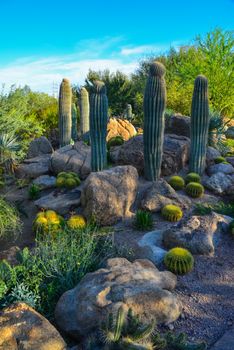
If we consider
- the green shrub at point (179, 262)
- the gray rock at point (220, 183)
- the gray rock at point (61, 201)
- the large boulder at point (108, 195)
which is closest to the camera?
the green shrub at point (179, 262)

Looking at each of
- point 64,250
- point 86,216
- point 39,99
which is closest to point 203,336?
point 64,250

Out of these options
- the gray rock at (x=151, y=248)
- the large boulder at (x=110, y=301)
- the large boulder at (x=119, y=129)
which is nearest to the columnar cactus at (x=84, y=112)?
the large boulder at (x=119, y=129)

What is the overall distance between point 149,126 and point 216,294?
16.7ft

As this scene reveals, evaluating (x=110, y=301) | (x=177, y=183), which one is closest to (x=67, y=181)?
(x=177, y=183)

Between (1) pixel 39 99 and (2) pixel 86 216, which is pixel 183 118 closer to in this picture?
(2) pixel 86 216

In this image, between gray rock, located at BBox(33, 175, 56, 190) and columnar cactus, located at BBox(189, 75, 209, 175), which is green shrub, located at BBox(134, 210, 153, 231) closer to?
columnar cactus, located at BBox(189, 75, 209, 175)

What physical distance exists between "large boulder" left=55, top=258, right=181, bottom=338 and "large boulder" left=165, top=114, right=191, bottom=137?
28.8 feet

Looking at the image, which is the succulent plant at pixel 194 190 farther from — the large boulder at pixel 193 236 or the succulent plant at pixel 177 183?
the large boulder at pixel 193 236

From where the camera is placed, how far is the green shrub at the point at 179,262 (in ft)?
18.1

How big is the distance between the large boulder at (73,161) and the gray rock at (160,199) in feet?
8.38

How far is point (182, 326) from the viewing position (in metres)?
4.42

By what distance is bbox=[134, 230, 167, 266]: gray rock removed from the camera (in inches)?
234

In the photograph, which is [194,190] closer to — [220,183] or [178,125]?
[220,183]

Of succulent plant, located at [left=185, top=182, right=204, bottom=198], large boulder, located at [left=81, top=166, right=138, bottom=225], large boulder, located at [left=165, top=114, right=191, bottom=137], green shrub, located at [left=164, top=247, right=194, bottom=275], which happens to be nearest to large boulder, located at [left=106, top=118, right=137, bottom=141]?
large boulder, located at [left=165, top=114, right=191, bottom=137]
